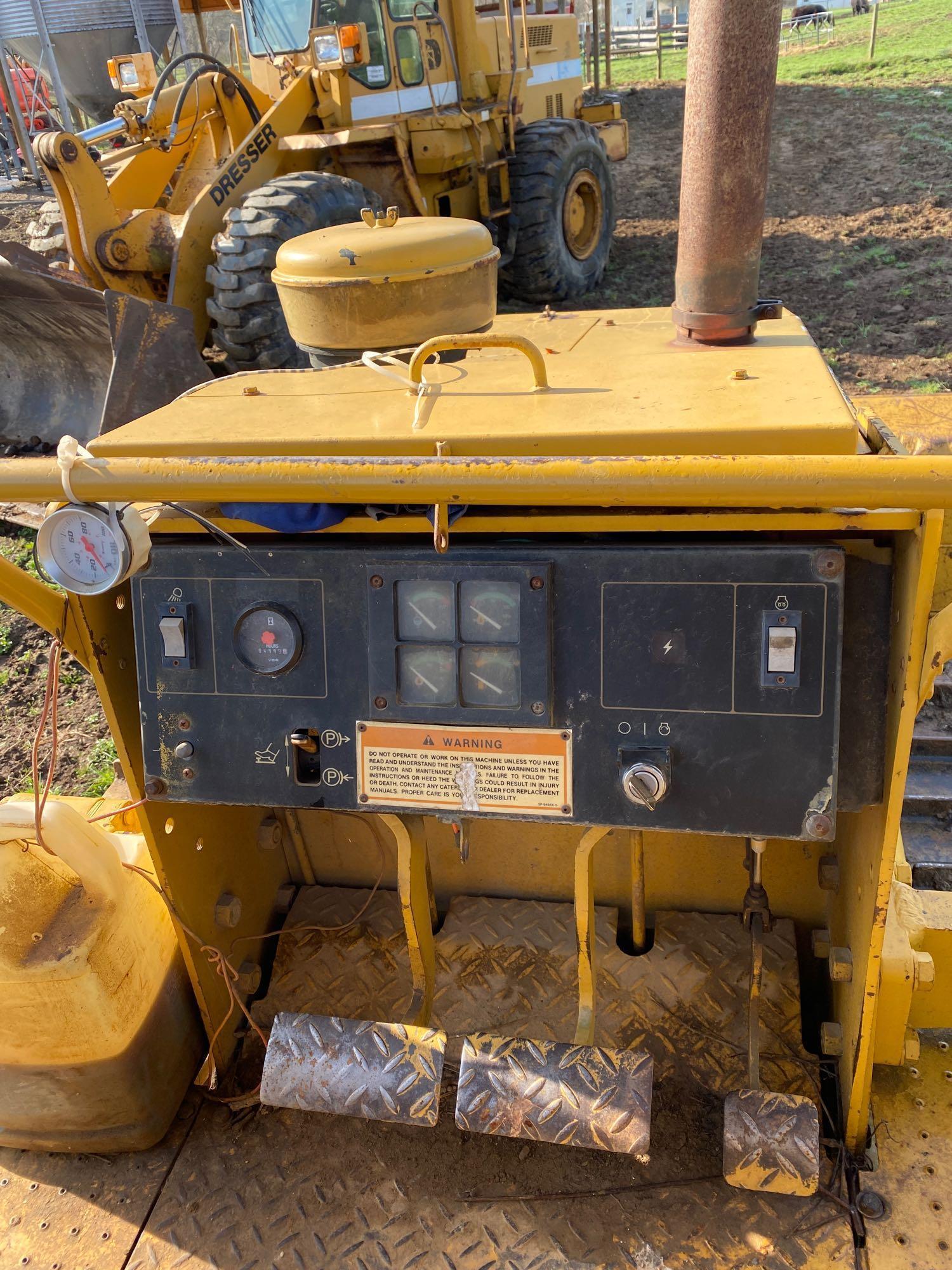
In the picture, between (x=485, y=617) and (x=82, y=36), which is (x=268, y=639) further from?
(x=82, y=36)

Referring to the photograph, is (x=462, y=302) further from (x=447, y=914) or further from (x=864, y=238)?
(x=864, y=238)

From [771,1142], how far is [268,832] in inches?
50.3

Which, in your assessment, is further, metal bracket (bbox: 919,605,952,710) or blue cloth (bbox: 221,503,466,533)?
blue cloth (bbox: 221,503,466,533)

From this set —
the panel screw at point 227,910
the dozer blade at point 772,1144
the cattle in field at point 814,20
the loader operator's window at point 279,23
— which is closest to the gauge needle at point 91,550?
the panel screw at point 227,910

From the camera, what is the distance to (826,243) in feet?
31.3

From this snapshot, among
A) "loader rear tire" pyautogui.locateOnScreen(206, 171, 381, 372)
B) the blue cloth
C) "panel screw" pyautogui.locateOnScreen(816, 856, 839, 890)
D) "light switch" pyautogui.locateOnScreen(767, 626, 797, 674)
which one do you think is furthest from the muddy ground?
"light switch" pyautogui.locateOnScreen(767, 626, 797, 674)

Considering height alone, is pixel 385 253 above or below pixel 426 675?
above

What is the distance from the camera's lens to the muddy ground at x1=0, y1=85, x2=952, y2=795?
4.37m

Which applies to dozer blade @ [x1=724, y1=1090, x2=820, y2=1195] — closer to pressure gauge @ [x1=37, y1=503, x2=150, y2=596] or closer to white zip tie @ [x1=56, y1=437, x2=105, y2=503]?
pressure gauge @ [x1=37, y1=503, x2=150, y2=596]

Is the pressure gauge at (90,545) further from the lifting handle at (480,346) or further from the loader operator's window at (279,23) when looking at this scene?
the loader operator's window at (279,23)

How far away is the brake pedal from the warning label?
71cm

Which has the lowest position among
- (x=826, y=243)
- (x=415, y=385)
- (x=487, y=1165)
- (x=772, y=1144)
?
(x=487, y=1165)

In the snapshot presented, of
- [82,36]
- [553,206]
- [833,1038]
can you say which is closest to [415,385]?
[833,1038]

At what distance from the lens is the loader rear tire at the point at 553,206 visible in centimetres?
833
